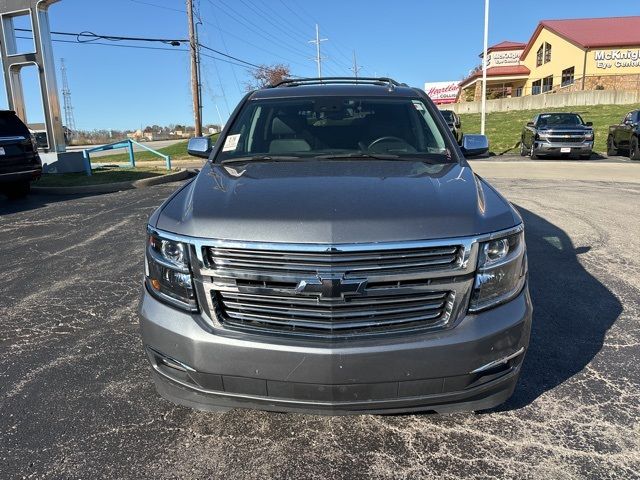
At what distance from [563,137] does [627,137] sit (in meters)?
2.11

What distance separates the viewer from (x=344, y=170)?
3.02 meters

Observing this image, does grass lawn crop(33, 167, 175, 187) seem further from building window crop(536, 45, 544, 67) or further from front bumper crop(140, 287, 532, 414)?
building window crop(536, 45, 544, 67)

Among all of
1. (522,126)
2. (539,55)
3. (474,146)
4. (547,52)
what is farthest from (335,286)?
(539,55)

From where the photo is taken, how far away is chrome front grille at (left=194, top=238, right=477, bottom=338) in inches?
85.1

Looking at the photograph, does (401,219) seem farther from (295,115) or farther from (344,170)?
(295,115)

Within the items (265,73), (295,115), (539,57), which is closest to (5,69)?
(295,115)

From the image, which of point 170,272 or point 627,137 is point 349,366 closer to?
point 170,272

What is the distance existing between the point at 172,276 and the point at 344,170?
3.94ft

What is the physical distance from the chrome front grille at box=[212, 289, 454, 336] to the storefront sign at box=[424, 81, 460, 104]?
71320mm

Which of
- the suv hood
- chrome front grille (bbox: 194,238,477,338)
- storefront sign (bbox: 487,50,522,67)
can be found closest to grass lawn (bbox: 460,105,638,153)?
the suv hood

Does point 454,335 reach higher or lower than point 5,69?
lower

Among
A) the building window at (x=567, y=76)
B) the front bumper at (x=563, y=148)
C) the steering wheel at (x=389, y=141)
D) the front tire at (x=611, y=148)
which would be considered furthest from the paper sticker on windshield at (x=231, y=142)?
the building window at (x=567, y=76)

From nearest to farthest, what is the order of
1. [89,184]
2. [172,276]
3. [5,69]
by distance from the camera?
1. [172,276]
2. [89,184]
3. [5,69]

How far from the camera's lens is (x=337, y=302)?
217cm
